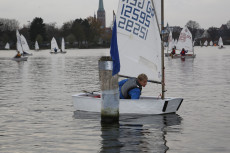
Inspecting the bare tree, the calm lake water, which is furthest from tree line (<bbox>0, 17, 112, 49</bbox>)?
the calm lake water

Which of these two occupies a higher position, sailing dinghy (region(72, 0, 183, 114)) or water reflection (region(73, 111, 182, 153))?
sailing dinghy (region(72, 0, 183, 114))

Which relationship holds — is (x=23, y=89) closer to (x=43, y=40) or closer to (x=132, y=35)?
(x=132, y=35)

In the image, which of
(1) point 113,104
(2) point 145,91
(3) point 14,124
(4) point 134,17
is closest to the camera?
(1) point 113,104

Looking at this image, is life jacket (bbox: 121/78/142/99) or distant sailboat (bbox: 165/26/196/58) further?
distant sailboat (bbox: 165/26/196/58)

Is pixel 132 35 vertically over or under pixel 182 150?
over

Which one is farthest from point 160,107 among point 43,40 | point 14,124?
point 43,40

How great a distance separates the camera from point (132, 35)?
15281mm

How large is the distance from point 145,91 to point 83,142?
43.1 feet

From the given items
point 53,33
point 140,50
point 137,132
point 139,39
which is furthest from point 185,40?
point 53,33

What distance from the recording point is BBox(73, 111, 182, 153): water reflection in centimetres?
1044

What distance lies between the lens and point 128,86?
14.4 meters

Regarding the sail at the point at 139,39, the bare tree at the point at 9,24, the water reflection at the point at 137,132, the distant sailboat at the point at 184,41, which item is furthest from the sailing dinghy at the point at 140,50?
the bare tree at the point at 9,24

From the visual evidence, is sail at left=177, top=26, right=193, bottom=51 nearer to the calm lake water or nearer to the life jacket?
the calm lake water

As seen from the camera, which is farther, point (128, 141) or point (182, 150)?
point (128, 141)
